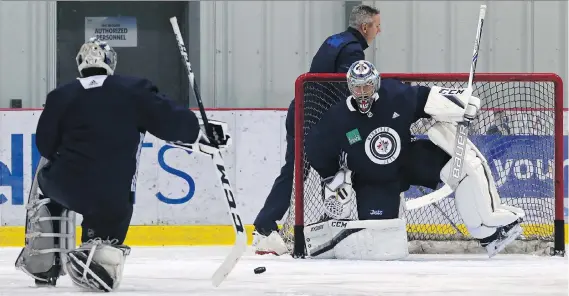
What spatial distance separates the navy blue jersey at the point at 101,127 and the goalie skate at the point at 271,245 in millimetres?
1901

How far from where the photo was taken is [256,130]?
769 cm

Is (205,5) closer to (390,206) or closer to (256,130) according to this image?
(256,130)

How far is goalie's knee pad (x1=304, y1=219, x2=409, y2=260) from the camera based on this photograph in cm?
582

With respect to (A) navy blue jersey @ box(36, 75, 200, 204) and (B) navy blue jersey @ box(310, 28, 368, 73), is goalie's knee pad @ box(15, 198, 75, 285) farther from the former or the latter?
(B) navy blue jersey @ box(310, 28, 368, 73)

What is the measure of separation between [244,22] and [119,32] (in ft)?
3.48

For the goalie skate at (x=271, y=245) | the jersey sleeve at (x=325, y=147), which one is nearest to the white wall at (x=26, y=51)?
the goalie skate at (x=271, y=245)

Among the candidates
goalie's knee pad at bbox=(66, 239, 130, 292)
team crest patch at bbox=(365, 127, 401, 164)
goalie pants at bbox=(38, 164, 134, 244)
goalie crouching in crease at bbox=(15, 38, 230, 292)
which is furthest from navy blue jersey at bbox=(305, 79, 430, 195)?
goalie's knee pad at bbox=(66, 239, 130, 292)

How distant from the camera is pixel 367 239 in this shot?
19.1 ft

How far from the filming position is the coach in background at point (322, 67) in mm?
6188

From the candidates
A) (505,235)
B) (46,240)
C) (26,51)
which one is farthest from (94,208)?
(26,51)

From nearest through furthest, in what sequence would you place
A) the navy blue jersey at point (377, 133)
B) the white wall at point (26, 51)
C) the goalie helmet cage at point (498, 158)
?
the navy blue jersey at point (377, 133), the goalie helmet cage at point (498, 158), the white wall at point (26, 51)

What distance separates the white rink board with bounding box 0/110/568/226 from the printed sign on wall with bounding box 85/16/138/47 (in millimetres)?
2069

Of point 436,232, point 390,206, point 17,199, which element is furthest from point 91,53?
point 17,199

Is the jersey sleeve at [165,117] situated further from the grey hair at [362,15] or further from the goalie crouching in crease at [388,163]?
the grey hair at [362,15]
